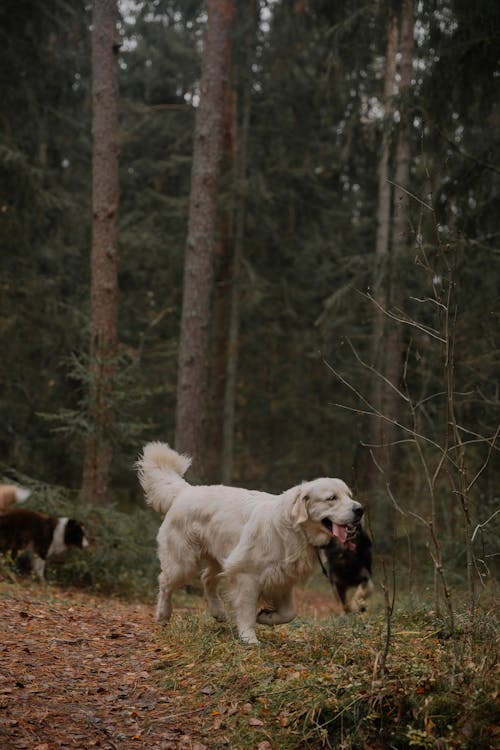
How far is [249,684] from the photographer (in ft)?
15.6

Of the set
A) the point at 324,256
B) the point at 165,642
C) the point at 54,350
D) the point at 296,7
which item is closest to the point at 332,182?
the point at 324,256

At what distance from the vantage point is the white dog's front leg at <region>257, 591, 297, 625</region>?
6078 millimetres

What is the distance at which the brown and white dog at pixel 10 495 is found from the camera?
986 centimetres

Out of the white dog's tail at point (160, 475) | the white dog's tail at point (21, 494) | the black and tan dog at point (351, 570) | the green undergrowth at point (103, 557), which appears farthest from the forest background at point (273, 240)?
the white dog's tail at point (160, 475)

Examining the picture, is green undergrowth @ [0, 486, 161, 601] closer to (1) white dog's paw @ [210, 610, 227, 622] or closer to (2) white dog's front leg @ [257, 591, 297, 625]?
(1) white dog's paw @ [210, 610, 227, 622]

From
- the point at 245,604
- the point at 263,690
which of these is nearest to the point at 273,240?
the point at 245,604

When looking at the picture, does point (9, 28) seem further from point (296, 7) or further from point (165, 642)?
point (165, 642)

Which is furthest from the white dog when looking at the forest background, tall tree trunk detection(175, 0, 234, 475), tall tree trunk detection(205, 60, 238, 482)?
tall tree trunk detection(205, 60, 238, 482)

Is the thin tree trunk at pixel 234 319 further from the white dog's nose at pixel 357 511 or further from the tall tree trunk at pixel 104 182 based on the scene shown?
the white dog's nose at pixel 357 511

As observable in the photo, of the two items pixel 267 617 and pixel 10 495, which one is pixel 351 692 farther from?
pixel 10 495

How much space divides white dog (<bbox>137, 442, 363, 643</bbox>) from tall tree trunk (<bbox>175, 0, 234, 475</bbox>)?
18.6ft

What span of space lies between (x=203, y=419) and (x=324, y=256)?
11.5m

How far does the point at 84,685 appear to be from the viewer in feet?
17.3

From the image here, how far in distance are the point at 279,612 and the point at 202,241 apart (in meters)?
8.13
